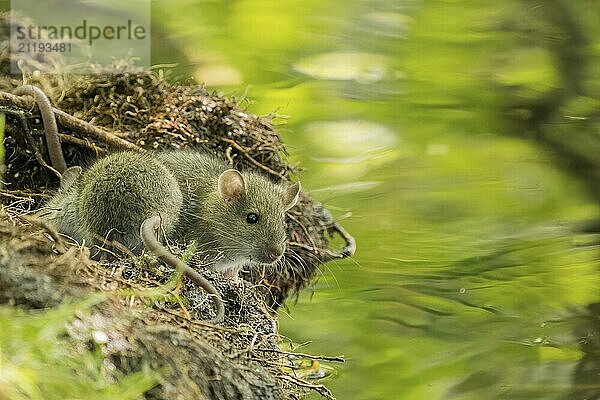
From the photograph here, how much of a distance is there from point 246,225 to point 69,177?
415mm

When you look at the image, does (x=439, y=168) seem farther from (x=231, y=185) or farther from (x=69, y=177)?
(x=69, y=177)

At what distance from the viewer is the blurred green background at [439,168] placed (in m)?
2.68

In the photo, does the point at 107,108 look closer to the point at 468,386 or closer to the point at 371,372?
the point at 371,372

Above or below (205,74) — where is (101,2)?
above

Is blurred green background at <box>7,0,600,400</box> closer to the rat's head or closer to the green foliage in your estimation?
the rat's head

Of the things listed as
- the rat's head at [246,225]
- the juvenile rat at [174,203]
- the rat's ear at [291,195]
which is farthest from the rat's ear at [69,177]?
the rat's ear at [291,195]

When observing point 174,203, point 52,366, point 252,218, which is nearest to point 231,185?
point 252,218

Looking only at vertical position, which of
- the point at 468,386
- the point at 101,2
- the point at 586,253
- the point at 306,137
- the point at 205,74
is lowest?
the point at 468,386

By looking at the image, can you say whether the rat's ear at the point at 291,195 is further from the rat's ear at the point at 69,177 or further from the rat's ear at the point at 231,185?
the rat's ear at the point at 69,177

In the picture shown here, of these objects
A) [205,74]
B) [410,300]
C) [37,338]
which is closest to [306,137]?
[205,74]

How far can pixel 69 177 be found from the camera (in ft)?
6.28

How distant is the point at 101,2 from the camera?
265cm

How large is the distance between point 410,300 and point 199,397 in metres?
1.81

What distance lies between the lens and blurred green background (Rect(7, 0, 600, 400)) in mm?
2682
